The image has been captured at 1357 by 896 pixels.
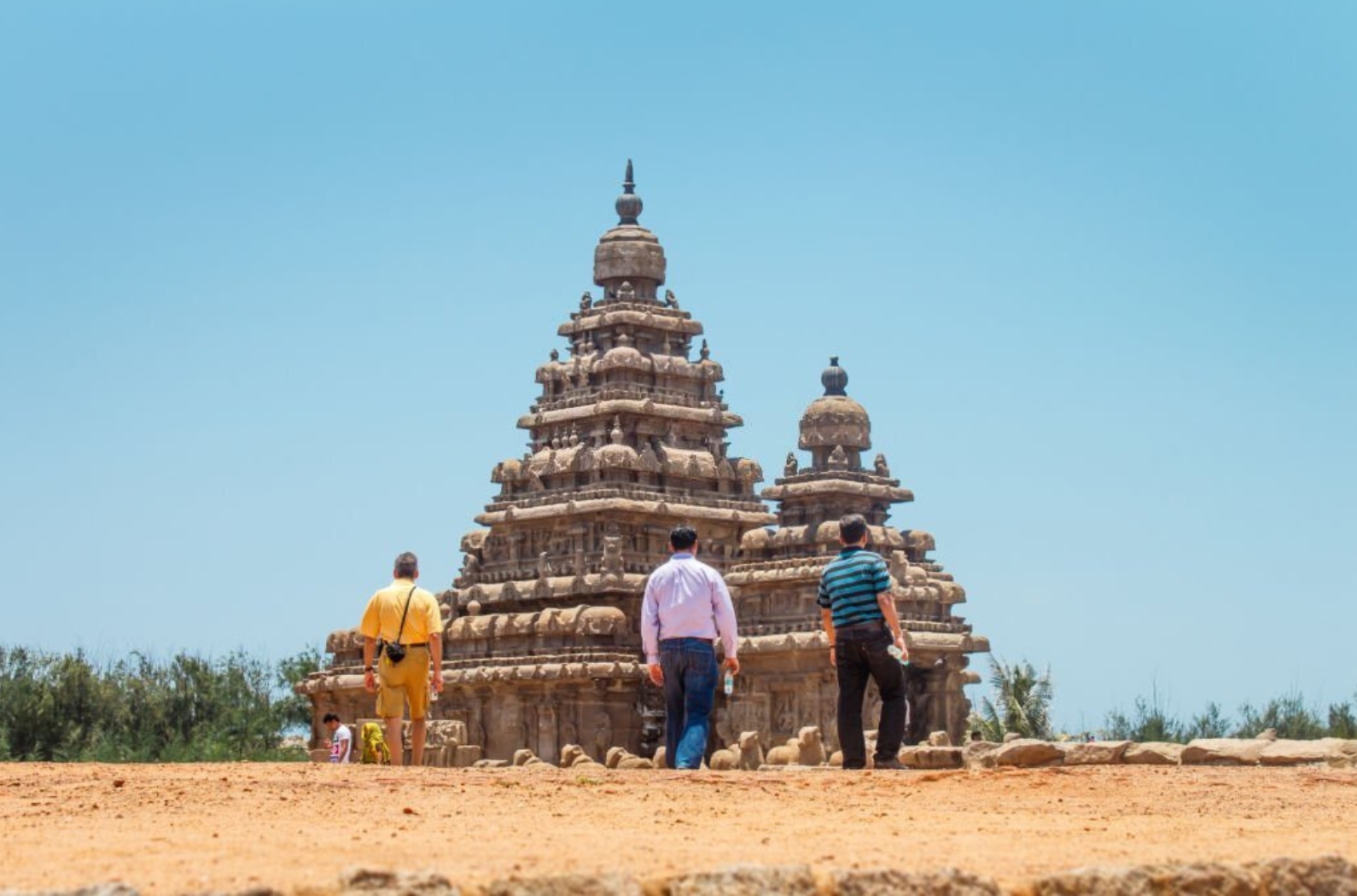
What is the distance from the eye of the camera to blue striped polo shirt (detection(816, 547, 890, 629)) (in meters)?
21.0

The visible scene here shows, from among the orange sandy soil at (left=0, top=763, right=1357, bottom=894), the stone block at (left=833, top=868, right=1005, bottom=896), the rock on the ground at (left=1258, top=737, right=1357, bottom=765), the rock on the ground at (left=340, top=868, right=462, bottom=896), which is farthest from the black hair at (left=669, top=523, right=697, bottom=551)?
the rock on the ground at (left=340, top=868, right=462, bottom=896)

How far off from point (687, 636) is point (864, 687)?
164 centimetres

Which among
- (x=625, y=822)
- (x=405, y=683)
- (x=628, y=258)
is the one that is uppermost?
(x=628, y=258)

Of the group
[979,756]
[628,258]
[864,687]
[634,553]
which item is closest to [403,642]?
[864,687]

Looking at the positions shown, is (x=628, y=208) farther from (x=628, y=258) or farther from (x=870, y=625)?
(x=870, y=625)

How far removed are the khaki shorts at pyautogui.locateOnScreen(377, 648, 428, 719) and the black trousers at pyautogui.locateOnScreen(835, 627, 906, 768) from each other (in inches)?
164

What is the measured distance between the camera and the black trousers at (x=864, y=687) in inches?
827

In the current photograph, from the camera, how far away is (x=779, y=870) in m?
11.2

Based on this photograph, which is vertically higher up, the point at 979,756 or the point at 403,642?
the point at 403,642

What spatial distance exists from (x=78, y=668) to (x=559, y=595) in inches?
468

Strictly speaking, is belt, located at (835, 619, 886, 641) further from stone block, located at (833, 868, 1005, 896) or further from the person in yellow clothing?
stone block, located at (833, 868, 1005, 896)

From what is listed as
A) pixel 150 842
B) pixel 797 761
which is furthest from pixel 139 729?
pixel 150 842

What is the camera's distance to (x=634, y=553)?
62.9 meters

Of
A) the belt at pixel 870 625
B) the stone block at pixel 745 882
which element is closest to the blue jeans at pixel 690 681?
the belt at pixel 870 625
